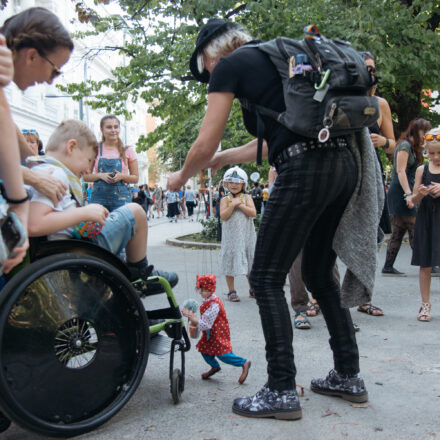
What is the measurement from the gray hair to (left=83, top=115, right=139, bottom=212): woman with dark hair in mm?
3471

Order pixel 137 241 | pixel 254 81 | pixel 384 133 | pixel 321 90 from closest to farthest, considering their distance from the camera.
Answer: pixel 321 90, pixel 254 81, pixel 137 241, pixel 384 133

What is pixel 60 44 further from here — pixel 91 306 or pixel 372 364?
pixel 372 364

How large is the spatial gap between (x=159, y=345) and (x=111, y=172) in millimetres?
3524

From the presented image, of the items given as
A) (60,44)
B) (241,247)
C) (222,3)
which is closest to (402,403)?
(60,44)

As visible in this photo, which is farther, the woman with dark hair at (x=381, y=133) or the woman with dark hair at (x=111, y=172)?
the woman with dark hair at (x=111, y=172)

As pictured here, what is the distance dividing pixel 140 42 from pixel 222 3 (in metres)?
3.29

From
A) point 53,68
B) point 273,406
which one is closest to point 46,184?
point 53,68

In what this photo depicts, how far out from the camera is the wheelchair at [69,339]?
2178 millimetres

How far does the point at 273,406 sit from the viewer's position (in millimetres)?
2656

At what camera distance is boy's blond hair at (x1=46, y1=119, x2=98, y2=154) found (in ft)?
9.71

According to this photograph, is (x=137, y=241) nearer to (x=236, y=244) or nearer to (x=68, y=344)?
(x=68, y=344)

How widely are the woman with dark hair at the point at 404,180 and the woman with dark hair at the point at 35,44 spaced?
5.22m

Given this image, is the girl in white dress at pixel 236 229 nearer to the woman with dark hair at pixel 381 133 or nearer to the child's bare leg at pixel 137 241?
the woman with dark hair at pixel 381 133

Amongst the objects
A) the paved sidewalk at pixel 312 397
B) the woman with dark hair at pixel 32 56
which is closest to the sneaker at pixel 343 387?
the paved sidewalk at pixel 312 397
